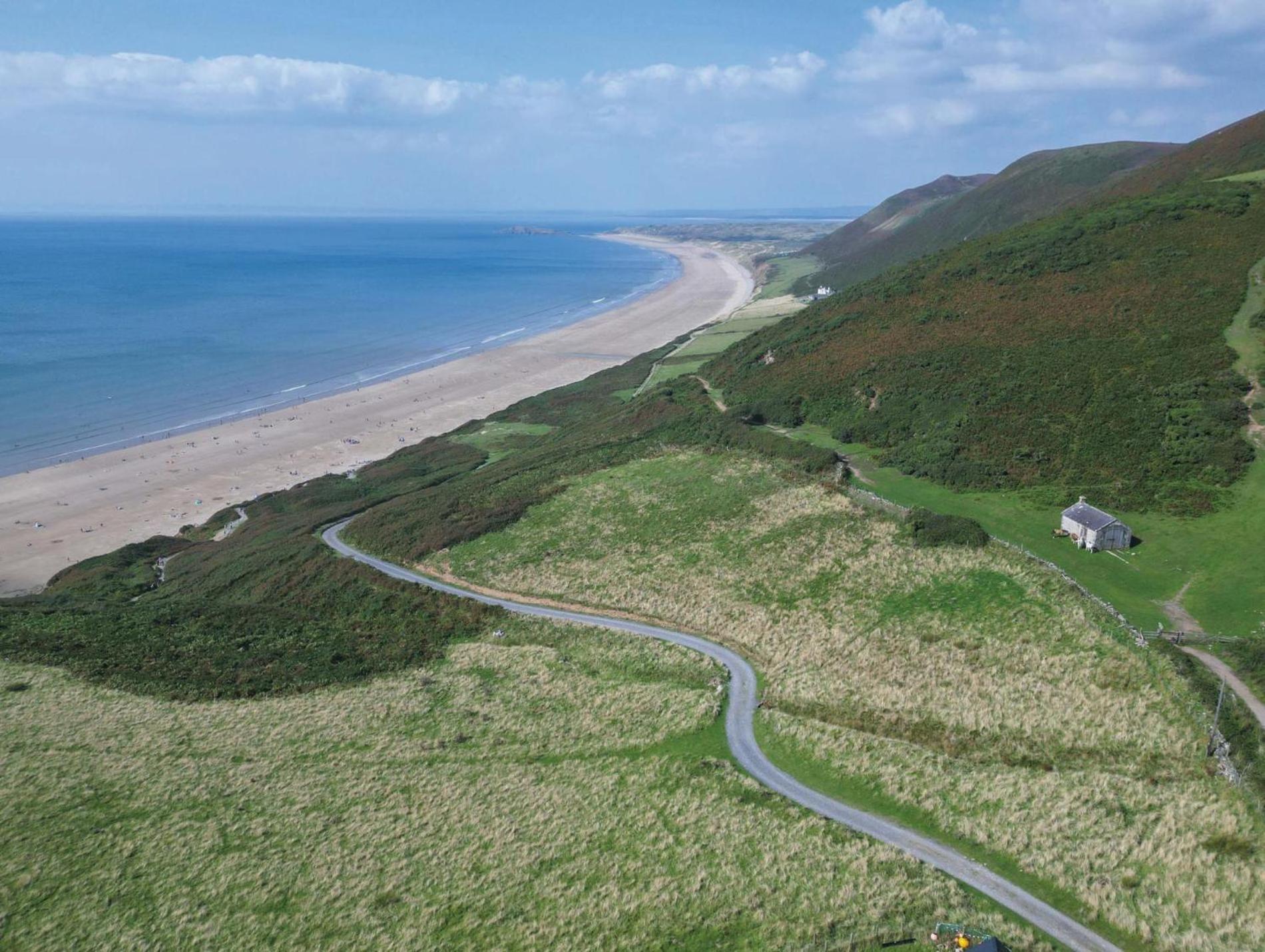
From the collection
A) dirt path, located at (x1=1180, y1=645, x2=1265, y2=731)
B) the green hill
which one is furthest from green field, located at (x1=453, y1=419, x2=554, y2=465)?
dirt path, located at (x1=1180, y1=645, x2=1265, y2=731)

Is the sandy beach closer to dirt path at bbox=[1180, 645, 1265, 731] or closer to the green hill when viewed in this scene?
the green hill

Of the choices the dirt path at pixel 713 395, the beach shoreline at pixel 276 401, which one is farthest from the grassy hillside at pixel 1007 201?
the dirt path at pixel 713 395

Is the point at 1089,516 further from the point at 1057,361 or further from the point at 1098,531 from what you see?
the point at 1057,361

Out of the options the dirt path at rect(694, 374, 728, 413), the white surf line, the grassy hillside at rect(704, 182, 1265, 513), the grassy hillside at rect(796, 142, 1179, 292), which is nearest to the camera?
the grassy hillside at rect(704, 182, 1265, 513)

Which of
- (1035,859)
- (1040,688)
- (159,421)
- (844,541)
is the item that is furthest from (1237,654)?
(159,421)

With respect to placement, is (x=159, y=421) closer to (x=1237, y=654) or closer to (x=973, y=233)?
(x=1237, y=654)
